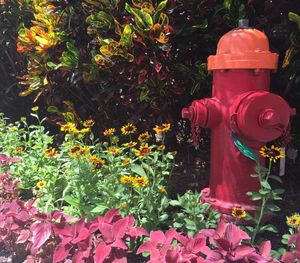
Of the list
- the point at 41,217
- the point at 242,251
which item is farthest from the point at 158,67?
the point at 242,251

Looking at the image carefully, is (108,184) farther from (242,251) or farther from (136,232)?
(242,251)

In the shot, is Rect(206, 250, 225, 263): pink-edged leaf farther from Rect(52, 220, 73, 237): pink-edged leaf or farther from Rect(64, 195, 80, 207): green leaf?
Rect(64, 195, 80, 207): green leaf

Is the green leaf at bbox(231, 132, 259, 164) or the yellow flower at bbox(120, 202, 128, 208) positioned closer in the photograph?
the yellow flower at bbox(120, 202, 128, 208)

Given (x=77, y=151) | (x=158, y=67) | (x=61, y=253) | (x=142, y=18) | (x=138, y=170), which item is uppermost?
(x=142, y=18)

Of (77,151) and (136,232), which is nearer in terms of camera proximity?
(136,232)

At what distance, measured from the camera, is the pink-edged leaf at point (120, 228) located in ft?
7.09

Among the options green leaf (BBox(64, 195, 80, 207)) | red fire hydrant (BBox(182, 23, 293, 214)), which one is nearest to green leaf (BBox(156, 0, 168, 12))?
red fire hydrant (BBox(182, 23, 293, 214))

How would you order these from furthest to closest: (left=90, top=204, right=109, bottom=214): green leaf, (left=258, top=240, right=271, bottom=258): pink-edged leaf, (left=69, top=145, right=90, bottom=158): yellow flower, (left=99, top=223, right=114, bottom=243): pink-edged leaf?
(left=69, top=145, right=90, bottom=158): yellow flower → (left=90, top=204, right=109, bottom=214): green leaf → (left=99, top=223, right=114, bottom=243): pink-edged leaf → (left=258, top=240, right=271, bottom=258): pink-edged leaf

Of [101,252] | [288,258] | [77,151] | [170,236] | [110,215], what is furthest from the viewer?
[77,151]

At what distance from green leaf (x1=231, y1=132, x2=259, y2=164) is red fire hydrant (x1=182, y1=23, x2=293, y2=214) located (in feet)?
0.08

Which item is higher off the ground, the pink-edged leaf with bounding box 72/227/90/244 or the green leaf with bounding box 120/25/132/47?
the green leaf with bounding box 120/25/132/47

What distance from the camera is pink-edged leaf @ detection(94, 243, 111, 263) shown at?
202 cm

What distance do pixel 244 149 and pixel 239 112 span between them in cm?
24

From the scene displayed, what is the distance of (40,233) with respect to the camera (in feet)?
7.39
